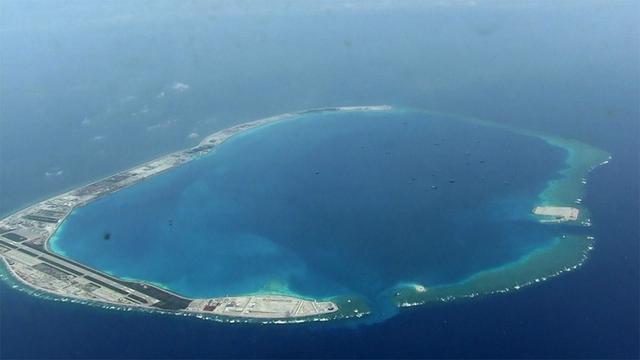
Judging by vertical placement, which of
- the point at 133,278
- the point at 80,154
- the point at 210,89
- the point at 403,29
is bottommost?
the point at 133,278

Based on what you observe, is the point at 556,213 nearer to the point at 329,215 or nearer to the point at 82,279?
the point at 329,215

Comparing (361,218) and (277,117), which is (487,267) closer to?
(361,218)

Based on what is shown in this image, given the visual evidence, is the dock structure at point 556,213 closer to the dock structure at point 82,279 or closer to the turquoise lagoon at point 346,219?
the turquoise lagoon at point 346,219

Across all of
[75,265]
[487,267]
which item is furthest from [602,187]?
[75,265]

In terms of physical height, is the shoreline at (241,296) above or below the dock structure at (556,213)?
below

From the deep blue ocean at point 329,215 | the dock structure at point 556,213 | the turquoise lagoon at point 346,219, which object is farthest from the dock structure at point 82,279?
the dock structure at point 556,213

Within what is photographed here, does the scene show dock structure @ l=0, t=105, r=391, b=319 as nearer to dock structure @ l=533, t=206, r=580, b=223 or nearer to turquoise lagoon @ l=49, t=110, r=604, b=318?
turquoise lagoon @ l=49, t=110, r=604, b=318
